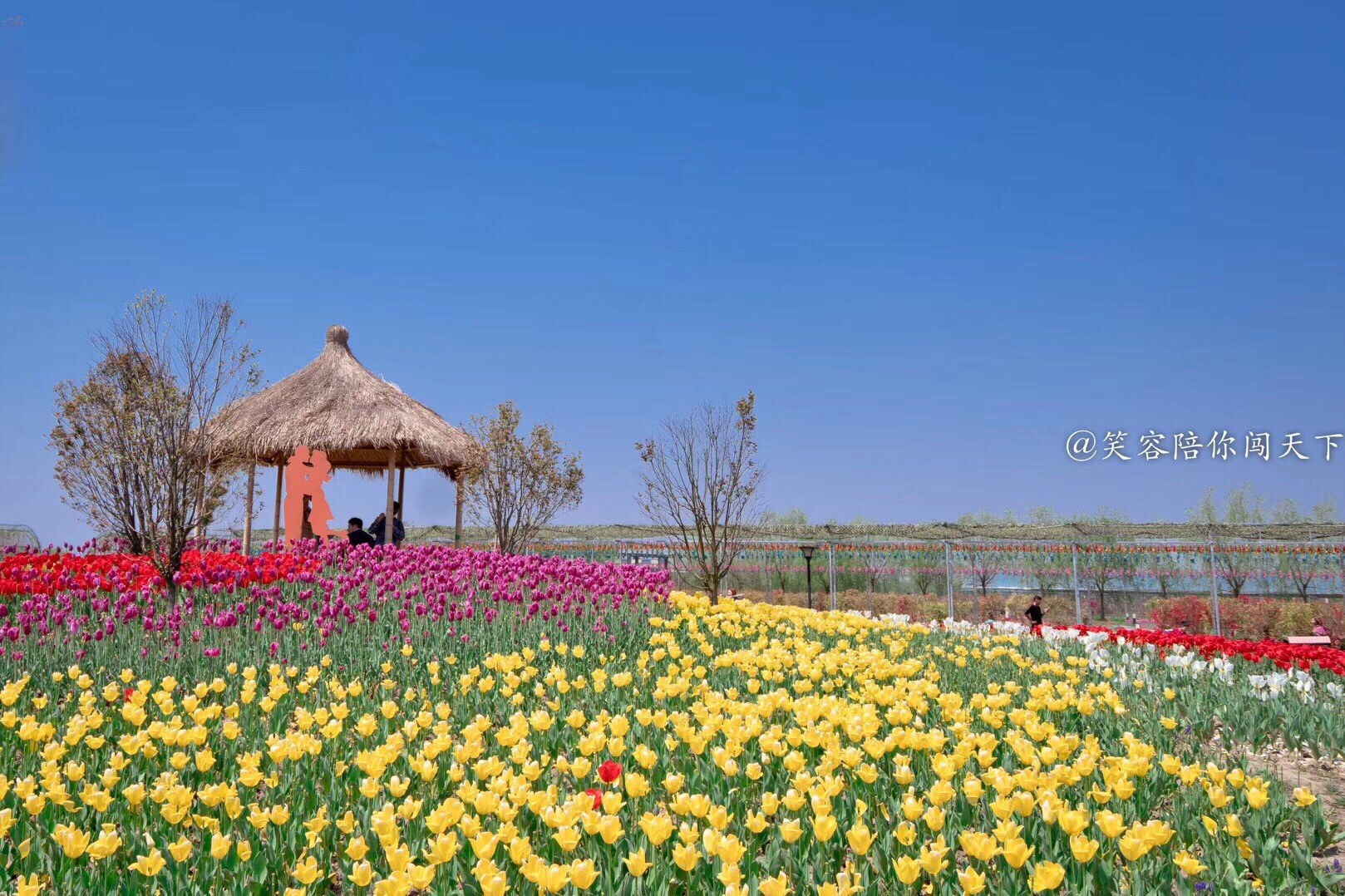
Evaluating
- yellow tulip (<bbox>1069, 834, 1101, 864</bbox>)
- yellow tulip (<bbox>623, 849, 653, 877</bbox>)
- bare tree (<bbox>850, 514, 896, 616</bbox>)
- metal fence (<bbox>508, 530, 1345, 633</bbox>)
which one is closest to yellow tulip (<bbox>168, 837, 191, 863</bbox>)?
yellow tulip (<bbox>623, 849, 653, 877</bbox>)

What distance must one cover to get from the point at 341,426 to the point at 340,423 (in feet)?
0.36

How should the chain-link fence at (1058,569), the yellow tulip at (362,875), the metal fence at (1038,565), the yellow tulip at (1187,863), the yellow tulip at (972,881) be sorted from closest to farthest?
the yellow tulip at (972,881) < the yellow tulip at (362,875) < the yellow tulip at (1187,863) < the chain-link fence at (1058,569) < the metal fence at (1038,565)

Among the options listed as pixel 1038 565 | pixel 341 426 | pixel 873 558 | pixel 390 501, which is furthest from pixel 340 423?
pixel 1038 565

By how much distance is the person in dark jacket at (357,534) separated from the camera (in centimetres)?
1352

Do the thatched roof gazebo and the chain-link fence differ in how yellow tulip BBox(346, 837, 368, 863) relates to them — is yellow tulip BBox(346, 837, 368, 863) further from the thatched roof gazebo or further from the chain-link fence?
the chain-link fence

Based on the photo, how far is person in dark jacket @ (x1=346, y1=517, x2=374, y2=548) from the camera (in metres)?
13.5

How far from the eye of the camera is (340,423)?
1557 cm

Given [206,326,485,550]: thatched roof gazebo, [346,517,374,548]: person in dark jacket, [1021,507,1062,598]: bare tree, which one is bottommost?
[1021,507,1062,598]: bare tree

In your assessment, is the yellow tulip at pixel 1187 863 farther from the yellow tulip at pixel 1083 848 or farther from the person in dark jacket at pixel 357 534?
the person in dark jacket at pixel 357 534

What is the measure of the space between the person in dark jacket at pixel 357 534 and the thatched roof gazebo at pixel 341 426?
1159 mm

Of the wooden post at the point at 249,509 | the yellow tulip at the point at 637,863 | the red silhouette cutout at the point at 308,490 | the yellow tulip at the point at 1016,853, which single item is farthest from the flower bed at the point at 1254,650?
the wooden post at the point at 249,509

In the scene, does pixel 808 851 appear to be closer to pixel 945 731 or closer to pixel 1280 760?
pixel 945 731

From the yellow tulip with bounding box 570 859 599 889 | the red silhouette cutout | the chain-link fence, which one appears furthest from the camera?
the chain-link fence

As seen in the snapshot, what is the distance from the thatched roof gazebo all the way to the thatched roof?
15 mm
